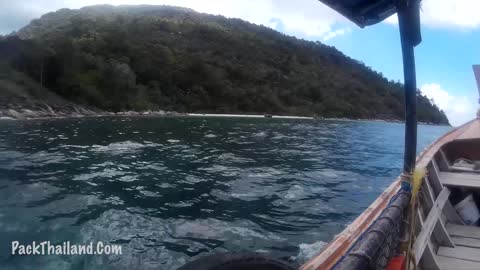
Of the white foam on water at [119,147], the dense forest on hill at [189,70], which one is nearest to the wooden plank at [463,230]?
the white foam on water at [119,147]

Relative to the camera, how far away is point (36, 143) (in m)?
16.2

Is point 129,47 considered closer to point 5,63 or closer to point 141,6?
point 5,63

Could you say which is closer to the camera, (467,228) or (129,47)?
(467,228)

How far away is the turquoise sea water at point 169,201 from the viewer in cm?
590

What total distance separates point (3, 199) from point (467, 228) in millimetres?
8955

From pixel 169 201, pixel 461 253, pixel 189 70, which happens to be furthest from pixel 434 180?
pixel 189 70

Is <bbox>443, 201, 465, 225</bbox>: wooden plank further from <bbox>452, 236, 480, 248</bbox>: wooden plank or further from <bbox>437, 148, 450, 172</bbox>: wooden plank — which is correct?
<bbox>437, 148, 450, 172</bbox>: wooden plank

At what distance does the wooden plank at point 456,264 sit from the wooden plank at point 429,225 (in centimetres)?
30

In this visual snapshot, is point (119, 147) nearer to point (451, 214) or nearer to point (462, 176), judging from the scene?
point (462, 176)

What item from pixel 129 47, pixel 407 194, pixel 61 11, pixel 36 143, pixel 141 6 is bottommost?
pixel 36 143

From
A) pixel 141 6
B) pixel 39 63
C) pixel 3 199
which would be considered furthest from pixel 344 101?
pixel 141 6

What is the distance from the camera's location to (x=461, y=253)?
3.82m

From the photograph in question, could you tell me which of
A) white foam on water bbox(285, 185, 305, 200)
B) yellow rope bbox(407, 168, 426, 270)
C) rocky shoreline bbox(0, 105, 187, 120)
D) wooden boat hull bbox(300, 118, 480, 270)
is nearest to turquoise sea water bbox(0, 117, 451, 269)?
white foam on water bbox(285, 185, 305, 200)

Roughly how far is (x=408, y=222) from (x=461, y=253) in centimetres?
130
